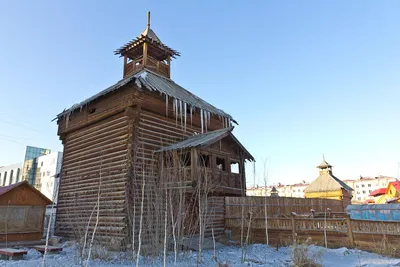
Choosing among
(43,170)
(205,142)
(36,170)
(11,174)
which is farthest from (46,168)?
(205,142)

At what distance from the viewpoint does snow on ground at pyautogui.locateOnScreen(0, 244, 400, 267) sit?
35.3 feet

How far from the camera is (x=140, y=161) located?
15039 mm

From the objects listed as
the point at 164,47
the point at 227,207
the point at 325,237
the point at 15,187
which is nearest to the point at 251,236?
the point at 227,207

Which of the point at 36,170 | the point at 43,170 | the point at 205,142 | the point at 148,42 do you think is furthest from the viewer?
the point at 36,170

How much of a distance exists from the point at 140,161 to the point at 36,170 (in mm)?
76155

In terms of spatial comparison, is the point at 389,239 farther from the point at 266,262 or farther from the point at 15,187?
the point at 15,187

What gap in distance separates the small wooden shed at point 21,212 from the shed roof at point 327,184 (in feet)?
127

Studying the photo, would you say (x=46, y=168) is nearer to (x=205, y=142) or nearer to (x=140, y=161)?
(x=140, y=161)

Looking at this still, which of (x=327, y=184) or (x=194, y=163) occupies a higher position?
(x=327, y=184)

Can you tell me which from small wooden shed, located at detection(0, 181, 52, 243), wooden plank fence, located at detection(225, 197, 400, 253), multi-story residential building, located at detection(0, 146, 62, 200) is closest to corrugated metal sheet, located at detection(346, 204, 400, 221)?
wooden plank fence, located at detection(225, 197, 400, 253)

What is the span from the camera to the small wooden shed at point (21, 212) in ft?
48.4

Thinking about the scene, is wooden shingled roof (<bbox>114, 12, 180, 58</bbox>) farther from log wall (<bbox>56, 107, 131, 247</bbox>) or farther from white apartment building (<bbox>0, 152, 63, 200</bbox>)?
white apartment building (<bbox>0, 152, 63, 200</bbox>)

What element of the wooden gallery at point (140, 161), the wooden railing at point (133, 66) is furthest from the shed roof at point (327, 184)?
the wooden railing at point (133, 66)

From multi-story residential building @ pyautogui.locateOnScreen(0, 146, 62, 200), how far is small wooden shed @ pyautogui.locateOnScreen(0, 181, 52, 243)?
52685 millimetres
